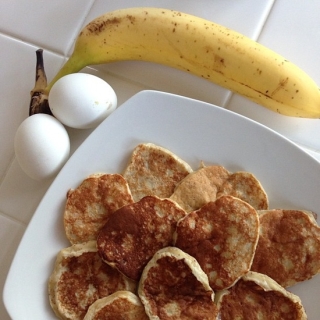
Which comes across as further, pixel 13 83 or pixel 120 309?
pixel 13 83

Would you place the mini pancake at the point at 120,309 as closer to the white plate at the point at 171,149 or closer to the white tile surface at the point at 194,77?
the white plate at the point at 171,149

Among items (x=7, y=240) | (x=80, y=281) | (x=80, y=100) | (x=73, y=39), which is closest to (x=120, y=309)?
(x=80, y=281)

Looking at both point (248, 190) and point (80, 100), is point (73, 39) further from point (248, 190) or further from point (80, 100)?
point (248, 190)

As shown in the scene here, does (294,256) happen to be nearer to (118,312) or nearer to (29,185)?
(118,312)

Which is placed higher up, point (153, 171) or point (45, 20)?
point (45, 20)

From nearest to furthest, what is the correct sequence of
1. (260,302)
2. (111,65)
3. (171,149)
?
(260,302)
(171,149)
(111,65)

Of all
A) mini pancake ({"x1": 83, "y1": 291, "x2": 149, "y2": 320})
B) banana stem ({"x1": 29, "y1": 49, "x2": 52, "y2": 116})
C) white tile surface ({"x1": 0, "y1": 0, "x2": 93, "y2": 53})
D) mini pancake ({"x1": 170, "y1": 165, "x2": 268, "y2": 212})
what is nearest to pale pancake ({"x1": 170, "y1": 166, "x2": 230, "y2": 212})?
mini pancake ({"x1": 170, "y1": 165, "x2": 268, "y2": 212})

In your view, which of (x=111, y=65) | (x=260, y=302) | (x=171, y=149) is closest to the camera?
(x=260, y=302)

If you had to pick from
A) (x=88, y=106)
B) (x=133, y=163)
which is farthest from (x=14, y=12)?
(x=133, y=163)
